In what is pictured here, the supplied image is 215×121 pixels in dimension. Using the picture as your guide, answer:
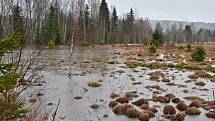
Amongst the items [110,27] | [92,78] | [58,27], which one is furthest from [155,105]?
[110,27]

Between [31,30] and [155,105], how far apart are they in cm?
980

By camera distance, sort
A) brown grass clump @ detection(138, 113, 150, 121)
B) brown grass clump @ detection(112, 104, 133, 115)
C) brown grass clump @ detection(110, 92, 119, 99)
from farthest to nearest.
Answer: brown grass clump @ detection(110, 92, 119, 99) < brown grass clump @ detection(112, 104, 133, 115) < brown grass clump @ detection(138, 113, 150, 121)

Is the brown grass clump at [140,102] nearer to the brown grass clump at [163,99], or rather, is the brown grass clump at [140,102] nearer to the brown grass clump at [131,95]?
the brown grass clump at [163,99]

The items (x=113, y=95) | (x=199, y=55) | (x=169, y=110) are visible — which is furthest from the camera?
(x=199, y=55)

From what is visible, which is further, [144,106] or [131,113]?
[144,106]

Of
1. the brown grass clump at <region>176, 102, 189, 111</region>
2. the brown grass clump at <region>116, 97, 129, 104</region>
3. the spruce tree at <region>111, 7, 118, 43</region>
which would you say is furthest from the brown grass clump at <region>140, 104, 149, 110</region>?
the spruce tree at <region>111, 7, 118, 43</region>

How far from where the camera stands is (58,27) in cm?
6084

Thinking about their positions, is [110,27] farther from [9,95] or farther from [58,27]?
[9,95]

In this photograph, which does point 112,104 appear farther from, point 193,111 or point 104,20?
point 104,20

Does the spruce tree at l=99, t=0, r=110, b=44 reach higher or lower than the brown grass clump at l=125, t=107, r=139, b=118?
higher

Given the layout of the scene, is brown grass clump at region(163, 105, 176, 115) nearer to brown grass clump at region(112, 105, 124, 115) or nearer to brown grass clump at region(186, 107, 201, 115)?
brown grass clump at region(186, 107, 201, 115)

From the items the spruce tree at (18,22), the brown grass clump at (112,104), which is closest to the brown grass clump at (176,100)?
the brown grass clump at (112,104)

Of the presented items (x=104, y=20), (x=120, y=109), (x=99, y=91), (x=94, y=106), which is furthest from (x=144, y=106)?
(x=104, y=20)

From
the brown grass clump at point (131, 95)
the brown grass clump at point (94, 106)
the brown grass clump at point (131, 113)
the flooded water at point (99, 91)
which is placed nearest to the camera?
the brown grass clump at point (131, 113)
